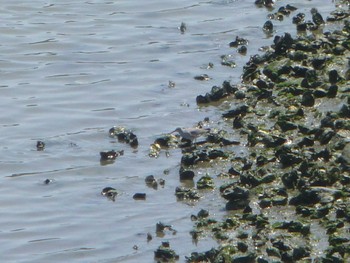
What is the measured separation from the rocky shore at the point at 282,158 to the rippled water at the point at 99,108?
21 cm

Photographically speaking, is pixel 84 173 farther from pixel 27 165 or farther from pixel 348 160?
pixel 348 160

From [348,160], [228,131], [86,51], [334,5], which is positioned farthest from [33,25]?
[348,160]

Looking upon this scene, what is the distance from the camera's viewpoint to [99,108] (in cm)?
1130

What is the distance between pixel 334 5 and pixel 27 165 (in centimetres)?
543

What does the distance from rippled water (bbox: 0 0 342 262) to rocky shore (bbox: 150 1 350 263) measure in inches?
8.1

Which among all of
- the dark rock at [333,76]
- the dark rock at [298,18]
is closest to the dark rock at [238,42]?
the dark rock at [298,18]

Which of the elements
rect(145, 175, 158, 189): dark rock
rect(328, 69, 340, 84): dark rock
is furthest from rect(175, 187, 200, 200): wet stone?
rect(328, 69, 340, 84): dark rock

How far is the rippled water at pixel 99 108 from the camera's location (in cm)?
852

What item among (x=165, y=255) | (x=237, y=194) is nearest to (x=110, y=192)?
(x=237, y=194)

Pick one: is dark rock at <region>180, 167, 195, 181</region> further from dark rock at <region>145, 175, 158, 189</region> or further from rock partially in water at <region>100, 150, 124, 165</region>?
rock partially in water at <region>100, 150, 124, 165</region>

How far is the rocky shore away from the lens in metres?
7.61

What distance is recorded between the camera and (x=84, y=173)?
9.73 m

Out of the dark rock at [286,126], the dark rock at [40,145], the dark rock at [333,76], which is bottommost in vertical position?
the dark rock at [40,145]

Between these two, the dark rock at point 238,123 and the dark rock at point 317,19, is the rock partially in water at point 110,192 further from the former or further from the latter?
the dark rock at point 317,19
